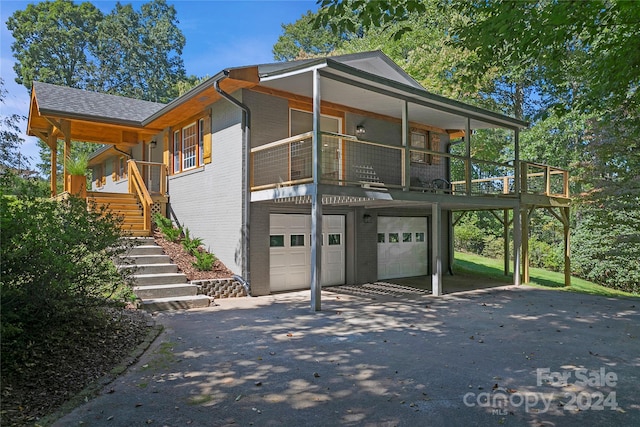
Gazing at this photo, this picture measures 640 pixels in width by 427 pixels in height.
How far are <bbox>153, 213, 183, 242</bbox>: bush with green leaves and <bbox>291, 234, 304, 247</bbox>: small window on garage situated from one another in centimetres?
320

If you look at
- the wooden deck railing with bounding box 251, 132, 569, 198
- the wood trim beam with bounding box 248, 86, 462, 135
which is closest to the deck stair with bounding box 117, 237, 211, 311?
the wooden deck railing with bounding box 251, 132, 569, 198

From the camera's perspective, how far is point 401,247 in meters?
13.3

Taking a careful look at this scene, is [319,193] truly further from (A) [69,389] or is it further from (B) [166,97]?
(B) [166,97]

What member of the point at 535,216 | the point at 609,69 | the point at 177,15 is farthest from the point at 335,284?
the point at 177,15

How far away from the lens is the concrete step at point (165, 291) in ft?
26.9

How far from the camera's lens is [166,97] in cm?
4056

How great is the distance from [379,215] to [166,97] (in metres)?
34.5

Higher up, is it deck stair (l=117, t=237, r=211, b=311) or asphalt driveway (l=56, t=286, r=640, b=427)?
deck stair (l=117, t=237, r=211, b=311)

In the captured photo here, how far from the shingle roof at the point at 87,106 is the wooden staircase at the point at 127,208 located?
225cm

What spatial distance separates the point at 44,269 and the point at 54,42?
3921 cm

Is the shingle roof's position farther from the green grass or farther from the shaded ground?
the green grass

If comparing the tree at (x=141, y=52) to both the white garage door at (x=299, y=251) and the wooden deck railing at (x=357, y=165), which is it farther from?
the white garage door at (x=299, y=251)

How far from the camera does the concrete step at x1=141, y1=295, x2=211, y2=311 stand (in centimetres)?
786

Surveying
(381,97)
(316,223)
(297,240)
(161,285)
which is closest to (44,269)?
(161,285)
